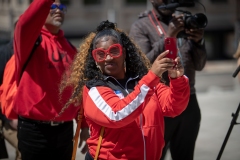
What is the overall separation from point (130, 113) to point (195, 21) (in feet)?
4.58

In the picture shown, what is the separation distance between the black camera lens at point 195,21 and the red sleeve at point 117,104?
1.24m

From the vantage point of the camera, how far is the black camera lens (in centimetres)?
398

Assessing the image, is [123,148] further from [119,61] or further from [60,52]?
[60,52]

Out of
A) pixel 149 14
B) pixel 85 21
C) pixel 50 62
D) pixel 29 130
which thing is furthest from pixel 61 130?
pixel 85 21

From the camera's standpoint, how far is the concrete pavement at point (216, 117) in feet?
23.1

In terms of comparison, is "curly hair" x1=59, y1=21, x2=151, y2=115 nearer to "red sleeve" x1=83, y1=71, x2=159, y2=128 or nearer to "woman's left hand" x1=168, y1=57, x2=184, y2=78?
"red sleeve" x1=83, y1=71, x2=159, y2=128

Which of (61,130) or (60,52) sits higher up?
(60,52)

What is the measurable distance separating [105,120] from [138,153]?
28 centimetres

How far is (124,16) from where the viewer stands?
Answer: 1014 inches

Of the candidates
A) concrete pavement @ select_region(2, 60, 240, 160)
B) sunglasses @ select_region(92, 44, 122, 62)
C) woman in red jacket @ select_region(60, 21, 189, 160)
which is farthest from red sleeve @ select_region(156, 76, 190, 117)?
concrete pavement @ select_region(2, 60, 240, 160)

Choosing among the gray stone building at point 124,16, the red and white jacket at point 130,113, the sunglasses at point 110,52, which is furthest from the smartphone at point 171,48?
the gray stone building at point 124,16

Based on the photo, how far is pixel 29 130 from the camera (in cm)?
408

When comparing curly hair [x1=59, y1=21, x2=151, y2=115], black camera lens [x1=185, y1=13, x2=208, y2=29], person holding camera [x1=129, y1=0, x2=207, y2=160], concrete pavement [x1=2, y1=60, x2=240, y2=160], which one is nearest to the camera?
curly hair [x1=59, y1=21, x2=151, y2=115]

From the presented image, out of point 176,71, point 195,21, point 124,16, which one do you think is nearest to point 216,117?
point 195,21
